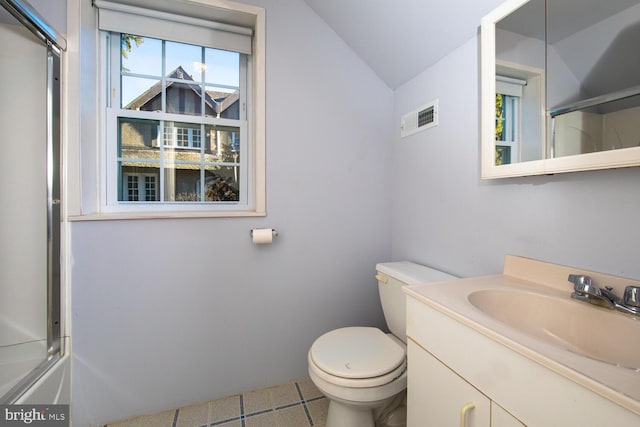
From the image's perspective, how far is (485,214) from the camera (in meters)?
1.14

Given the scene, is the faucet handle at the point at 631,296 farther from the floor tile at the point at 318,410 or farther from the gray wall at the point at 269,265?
the floor tile at the point at 318,410

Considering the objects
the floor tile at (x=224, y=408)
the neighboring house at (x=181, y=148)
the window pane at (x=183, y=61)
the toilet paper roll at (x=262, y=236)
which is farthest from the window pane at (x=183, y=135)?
the floor tile at (x=224, y=408)

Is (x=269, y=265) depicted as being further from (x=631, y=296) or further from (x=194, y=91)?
(x=631, y=296)

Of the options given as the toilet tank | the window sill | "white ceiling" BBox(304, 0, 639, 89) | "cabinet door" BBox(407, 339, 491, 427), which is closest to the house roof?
the window sill

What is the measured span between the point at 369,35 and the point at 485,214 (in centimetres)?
115

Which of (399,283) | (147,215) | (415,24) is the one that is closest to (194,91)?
(147,215)

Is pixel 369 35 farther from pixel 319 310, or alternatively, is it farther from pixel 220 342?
pixel 220 342

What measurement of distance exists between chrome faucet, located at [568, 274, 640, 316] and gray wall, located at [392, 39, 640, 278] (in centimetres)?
8

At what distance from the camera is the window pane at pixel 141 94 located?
153cm

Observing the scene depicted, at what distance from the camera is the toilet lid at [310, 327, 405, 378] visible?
1044 millimetres

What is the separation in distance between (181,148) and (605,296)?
1924mm

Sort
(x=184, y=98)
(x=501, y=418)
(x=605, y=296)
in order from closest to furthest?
(x=501, y=418) → (x=605, y=296) → (x=184, y=98)

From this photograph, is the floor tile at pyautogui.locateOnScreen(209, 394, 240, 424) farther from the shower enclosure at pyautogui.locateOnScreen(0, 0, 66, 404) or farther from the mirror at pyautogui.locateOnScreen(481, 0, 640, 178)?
the mirror at pyautogui.locateOnScreen(481, 0, 640, 178)

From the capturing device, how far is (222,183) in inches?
65.9
